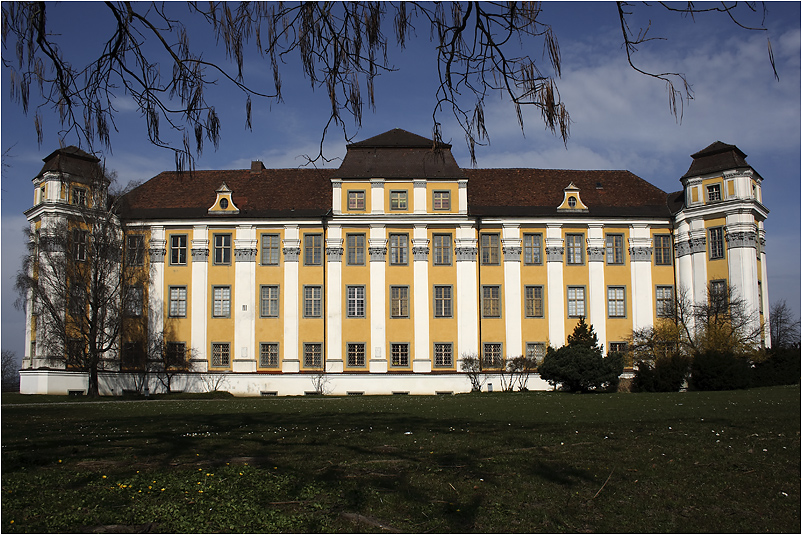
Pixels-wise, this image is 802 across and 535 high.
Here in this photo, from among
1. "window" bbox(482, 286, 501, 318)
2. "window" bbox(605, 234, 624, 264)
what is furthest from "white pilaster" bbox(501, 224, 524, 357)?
"window" bbox(605, 234, 624, 264)

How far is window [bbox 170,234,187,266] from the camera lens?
44438 mm

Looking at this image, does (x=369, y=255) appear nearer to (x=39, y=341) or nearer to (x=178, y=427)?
(x=39, y=341)

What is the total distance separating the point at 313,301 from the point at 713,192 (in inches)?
1018

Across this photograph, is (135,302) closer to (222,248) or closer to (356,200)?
(222,248)

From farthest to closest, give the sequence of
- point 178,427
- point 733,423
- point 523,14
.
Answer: point 178,427, point 733,423, point 523,14

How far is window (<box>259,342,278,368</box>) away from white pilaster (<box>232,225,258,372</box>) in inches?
18.3

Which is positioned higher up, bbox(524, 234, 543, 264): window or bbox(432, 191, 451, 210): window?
bbox(432, 191, 451, 210): window

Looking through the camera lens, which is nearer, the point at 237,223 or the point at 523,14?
the point at 523,14

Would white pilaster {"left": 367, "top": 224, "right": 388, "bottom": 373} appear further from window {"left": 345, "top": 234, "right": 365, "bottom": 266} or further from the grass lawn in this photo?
the grass lawn

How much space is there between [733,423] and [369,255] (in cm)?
3147

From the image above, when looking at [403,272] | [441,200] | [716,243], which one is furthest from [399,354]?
[716,243]

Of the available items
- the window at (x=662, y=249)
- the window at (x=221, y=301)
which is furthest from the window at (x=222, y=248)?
the window at (x=662, y=249)

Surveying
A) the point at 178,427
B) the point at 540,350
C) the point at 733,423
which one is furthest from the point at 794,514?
the point at 540,350

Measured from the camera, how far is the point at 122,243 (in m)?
39.6
